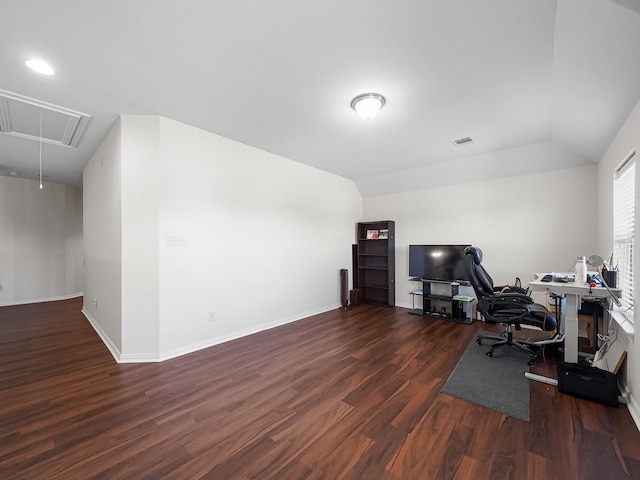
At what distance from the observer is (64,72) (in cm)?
221

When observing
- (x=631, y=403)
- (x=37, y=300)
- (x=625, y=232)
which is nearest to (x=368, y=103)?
(x=625, y=232)

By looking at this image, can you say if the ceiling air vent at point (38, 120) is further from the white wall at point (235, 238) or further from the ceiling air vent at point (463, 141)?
the ceiling air vent at point (463, 141)

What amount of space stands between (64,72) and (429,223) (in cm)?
533

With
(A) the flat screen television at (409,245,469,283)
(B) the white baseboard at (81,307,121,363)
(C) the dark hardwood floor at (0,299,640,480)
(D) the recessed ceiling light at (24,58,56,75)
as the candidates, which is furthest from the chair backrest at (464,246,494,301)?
(D) the recessed ceiling light at (24,58,56,75)

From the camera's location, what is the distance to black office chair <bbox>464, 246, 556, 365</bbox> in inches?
111

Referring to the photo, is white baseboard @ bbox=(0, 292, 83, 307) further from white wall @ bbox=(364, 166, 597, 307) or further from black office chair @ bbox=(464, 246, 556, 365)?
black office chair @ bbox=(464, 246, 556, 365)

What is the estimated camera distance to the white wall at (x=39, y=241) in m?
5.49

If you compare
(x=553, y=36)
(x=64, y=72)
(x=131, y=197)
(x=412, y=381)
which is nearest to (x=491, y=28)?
(x=553, y=36)

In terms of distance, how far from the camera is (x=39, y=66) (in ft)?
7.00

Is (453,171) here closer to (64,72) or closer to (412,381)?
(412,381)

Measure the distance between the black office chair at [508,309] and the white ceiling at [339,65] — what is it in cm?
173

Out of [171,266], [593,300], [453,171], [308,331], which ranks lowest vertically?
[308,331]

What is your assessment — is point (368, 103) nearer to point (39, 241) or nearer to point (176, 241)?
point (176, 241)

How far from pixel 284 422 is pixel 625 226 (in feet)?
12.2
